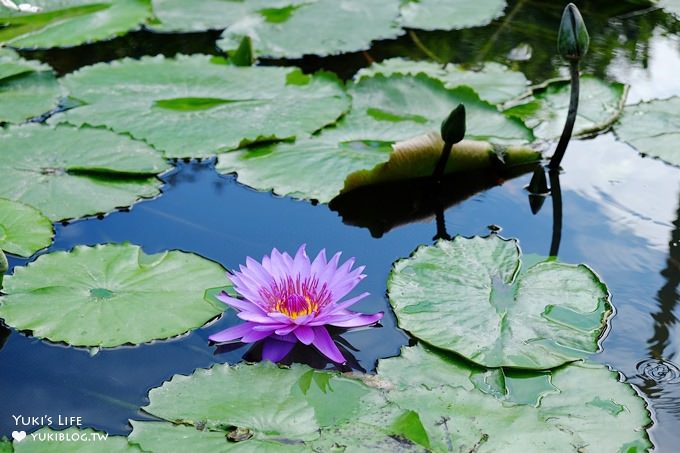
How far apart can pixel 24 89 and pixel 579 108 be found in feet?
7.15

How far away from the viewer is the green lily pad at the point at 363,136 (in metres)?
2.69

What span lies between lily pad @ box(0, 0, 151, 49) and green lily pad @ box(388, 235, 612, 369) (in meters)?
2.30

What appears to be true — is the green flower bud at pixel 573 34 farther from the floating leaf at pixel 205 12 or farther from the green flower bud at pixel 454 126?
the floating leaf at pixel 205 12

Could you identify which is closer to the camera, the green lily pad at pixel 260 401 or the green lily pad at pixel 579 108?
the green lily pad at pixel 260 401

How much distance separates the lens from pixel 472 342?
6.29ft

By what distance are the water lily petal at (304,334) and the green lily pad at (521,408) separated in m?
0.17

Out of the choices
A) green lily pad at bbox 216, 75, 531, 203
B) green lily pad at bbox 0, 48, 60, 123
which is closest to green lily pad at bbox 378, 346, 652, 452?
green lily pad at bbox 216, 75, 531, 203

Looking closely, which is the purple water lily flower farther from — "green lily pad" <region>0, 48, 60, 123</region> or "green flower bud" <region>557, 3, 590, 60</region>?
"green lily pad" <region>0, 48, 60, 123</region>

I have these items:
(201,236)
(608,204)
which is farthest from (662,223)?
(201,236)

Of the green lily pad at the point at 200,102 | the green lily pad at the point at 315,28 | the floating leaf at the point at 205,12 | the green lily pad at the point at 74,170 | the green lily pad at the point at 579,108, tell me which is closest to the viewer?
the green lily pad at the point at 74,170

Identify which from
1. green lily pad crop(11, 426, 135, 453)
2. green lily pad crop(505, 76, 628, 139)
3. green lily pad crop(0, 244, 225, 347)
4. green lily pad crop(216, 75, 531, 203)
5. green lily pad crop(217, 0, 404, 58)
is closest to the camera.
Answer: green lily pad crop(11, 426, 135, 453)

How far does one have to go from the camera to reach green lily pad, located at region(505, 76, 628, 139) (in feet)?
10.2

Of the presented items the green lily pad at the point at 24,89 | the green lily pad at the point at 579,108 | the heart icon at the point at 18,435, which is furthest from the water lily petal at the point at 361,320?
the green lily pad at the point at 24,89

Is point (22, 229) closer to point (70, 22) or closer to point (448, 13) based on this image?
point (70, 22)
